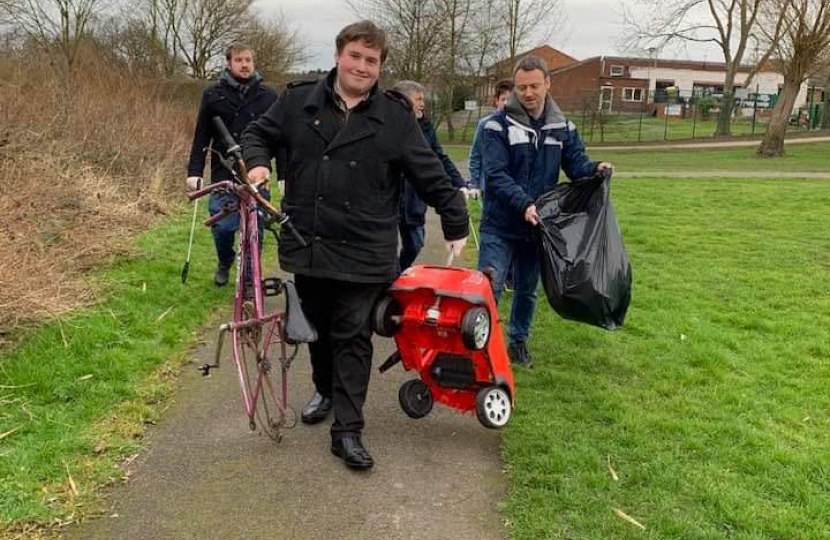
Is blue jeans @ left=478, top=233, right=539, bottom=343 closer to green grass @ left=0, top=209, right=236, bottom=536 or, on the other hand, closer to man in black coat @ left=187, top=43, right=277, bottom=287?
green grass @ left=0, top=209, right=236, bottom=536

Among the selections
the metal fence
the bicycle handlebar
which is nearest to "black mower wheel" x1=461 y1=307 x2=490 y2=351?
the bicycle handlebar

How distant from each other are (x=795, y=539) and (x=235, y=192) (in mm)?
2872

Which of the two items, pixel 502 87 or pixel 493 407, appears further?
pixel 502 87

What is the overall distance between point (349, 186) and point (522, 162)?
1649 mm

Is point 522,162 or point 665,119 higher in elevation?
point 522,162

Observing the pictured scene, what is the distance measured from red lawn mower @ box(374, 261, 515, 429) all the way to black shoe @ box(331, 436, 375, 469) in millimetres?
450

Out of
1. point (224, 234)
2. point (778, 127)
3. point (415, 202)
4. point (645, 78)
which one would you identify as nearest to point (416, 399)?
point (415, 202)

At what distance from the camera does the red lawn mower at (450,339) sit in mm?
3781

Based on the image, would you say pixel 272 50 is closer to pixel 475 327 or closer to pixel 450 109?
pixel 450 109

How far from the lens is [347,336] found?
380 cm

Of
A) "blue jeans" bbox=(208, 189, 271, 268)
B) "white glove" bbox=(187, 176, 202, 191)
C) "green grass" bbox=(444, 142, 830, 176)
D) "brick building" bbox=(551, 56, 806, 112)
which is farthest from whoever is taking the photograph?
"brick building" bbox=(551, 56, 806, 112)

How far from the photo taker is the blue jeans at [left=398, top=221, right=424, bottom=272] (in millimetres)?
6711

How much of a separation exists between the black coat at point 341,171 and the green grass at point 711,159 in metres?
19.0

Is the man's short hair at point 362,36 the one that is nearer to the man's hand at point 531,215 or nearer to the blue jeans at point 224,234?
the man's hand at point 531,215
